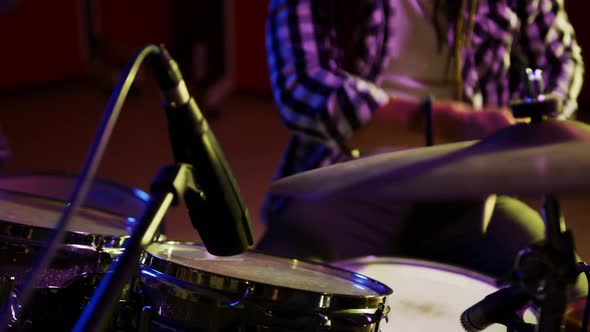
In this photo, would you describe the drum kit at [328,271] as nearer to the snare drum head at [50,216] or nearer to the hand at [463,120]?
the snare drum head at [50,216]

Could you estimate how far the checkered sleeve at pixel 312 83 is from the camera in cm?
151

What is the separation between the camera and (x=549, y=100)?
0.88 m

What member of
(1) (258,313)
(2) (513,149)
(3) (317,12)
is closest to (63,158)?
(3) (317,12)

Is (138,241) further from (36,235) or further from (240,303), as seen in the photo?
(36,235)

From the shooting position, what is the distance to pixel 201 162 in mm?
821

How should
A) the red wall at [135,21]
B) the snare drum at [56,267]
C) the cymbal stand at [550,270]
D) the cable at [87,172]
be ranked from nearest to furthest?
the cable at [87,172] < the cymbal stand at [550,270] < the snare drum at [56,267] < the red wall at [135,21]

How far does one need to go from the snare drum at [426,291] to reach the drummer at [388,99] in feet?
0.49

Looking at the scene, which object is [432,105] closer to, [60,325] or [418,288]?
[418,288]

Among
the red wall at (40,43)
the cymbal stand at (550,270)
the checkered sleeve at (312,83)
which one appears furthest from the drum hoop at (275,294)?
the red wall at (40,43)

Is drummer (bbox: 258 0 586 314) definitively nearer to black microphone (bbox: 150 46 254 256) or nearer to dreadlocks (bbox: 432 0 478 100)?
dreadlocks (bbox: 432 0 478 100)

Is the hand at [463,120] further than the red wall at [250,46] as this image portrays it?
No

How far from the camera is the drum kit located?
73cm

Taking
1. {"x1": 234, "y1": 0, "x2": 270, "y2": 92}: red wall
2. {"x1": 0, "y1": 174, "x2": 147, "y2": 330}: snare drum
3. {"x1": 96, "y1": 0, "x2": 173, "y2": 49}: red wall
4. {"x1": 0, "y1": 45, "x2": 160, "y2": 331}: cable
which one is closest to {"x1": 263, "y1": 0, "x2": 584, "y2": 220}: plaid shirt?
{"x1": 0, "y1": 174, "x2": 147, "y2": 330}: snare drum

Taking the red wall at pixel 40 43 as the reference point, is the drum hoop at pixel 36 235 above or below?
below
